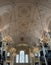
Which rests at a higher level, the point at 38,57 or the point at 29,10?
the point at 29,10

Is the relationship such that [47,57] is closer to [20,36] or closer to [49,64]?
[49,64]

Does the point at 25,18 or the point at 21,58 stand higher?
the point at 25,18

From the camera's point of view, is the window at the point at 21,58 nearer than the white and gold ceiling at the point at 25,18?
No

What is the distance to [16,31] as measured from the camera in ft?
63.7

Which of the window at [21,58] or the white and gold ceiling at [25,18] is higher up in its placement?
the white and gold ceiling at [25,18]

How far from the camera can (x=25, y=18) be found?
1630cm

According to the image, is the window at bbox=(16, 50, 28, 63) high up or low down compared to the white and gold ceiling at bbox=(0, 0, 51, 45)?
down

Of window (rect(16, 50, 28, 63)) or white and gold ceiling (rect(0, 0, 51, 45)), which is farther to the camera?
window (rect(16, 50, 28, 63))

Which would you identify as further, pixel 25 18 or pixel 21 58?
pixel 21 58

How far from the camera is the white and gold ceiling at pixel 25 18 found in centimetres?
1332

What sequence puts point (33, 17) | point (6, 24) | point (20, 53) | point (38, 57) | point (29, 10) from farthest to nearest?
point (20, 53) < point (38, 57) < point (6, 24) < point (33, 17) < point (29, 10)

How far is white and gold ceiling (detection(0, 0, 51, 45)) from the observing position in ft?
43.7

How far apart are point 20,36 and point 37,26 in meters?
3.57

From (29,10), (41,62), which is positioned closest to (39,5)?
(29,10)
